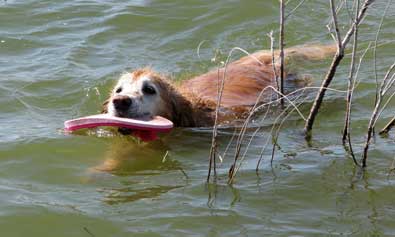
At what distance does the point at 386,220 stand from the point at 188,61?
502 centimetres

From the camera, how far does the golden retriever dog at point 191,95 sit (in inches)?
279

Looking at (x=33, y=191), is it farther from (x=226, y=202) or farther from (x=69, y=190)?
(x=226, y=202)

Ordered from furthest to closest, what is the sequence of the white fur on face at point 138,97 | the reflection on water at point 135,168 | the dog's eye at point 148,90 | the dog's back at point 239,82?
1. the dog's back at point 239,82
2. the dog's eye at point 148,90
3. the white fur on face at point 138,97
4. the reflection on water at point 135,168

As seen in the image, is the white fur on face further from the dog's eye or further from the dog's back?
the dog's back

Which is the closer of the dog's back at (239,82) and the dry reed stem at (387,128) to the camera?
the dry reed stem at (387,128)

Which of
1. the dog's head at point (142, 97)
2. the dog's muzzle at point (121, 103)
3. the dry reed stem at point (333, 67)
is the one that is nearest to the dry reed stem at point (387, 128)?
the dry reed stem at point (333, 67)

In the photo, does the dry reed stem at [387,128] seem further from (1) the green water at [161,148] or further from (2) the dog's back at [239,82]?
(2) the dog's back at [239,82]

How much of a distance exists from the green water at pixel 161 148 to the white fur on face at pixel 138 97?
32cm

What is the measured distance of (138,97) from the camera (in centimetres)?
710

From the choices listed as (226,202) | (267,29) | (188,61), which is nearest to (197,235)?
(226,202)

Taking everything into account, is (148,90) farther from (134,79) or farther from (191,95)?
(191,95)

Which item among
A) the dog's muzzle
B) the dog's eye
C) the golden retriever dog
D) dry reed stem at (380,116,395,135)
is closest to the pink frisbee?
the dog's muzzle

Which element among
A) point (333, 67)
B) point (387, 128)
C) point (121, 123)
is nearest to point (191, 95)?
point (121, 123)

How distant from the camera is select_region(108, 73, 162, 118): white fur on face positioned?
6.98 m
